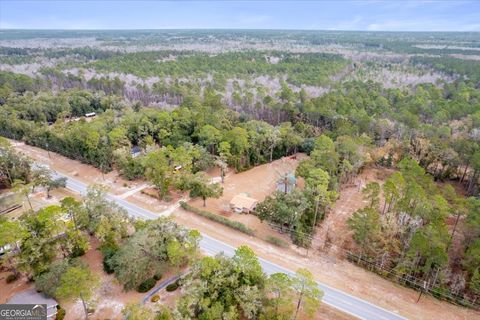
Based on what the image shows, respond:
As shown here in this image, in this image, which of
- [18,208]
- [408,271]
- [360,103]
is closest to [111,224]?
[18,208]

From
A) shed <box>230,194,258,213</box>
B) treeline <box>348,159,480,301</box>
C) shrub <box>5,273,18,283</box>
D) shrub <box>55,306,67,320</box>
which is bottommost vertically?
shrub <box>5,273,18,283</box>

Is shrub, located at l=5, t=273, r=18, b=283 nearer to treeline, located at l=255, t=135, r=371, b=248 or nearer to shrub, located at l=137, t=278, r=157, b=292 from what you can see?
shrub, located at l=137, t=278, r=157, b=292

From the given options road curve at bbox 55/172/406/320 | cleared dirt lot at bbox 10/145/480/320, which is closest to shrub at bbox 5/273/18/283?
cleared dirt lot at bbox 10/145/480/320

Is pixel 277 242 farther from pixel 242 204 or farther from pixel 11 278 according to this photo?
pixel 11 278

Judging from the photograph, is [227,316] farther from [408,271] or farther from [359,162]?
[359,162]

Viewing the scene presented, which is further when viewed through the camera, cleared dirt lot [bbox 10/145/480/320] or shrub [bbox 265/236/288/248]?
shrub [bbox 265/236/288/248]

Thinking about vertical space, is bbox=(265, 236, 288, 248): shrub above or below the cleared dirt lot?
above

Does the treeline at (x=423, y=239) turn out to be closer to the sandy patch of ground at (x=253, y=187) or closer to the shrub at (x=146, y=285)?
the sandy patch of ground at (x=253, y=187)

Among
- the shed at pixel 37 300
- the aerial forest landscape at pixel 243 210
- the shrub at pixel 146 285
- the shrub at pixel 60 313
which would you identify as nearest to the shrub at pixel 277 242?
the aerial forest landscape at pixel 243 210
